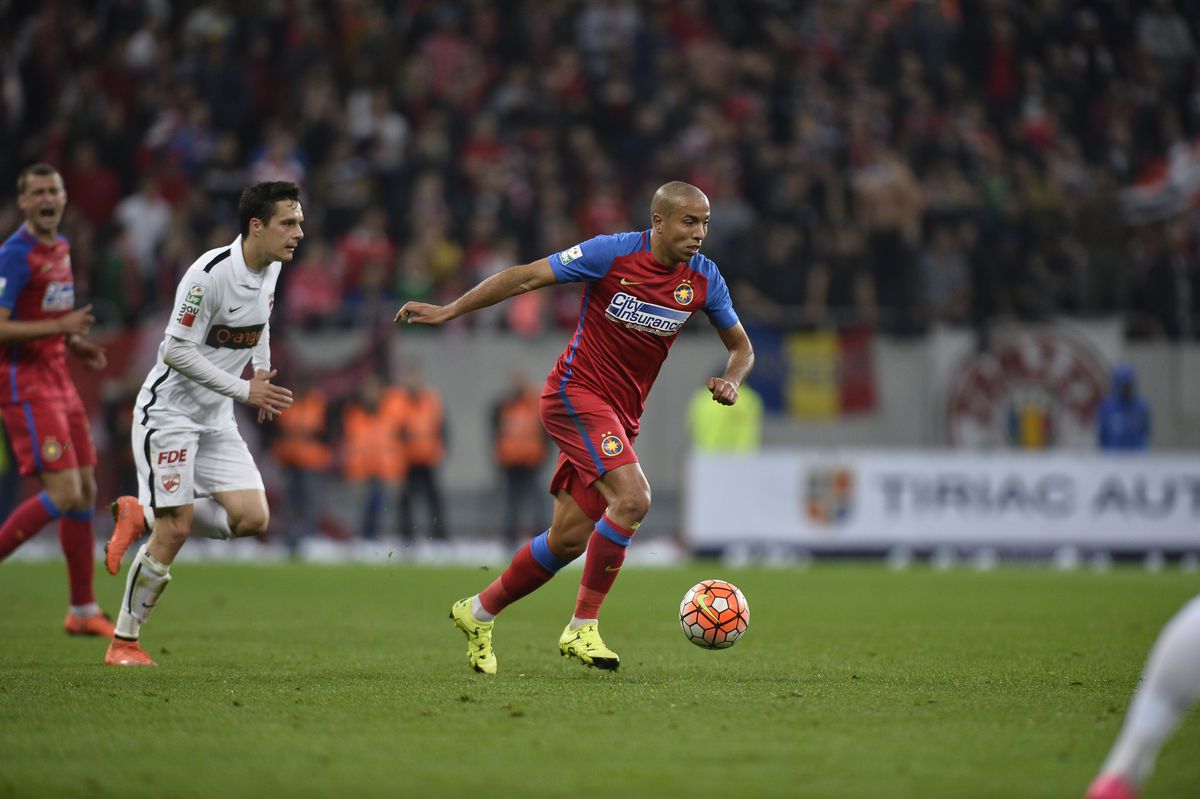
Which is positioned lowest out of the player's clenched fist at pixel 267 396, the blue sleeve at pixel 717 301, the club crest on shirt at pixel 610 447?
the club crest on shirt at pixel 610 447

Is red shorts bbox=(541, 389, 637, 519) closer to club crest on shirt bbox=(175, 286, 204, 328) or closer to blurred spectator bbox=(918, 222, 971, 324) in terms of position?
club crest on shirt bbox=(175, 286, 204, 328)

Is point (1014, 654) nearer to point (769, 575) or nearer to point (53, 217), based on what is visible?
point (53, 217)

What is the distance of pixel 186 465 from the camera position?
863 centimetres

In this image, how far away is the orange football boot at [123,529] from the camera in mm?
8570

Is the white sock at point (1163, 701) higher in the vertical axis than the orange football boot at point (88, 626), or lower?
higher

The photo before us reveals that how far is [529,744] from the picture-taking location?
5805 mm

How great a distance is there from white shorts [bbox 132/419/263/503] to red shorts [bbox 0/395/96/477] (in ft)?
4.55

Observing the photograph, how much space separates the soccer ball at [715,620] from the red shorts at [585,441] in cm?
73

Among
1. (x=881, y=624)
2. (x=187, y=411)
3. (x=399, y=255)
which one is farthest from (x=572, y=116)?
(x=187, y=411)

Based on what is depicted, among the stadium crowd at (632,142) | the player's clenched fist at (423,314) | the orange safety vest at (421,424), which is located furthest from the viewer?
the stadium crowd at (632,142)

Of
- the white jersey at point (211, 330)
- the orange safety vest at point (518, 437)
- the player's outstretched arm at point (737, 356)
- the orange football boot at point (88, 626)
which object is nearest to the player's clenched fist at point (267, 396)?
the white jersey at point (211, 330)

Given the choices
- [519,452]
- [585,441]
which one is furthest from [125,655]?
[519,452]

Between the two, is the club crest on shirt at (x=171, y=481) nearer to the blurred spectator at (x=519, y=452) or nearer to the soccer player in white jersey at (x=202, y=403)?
the soccer player in white jersey at (x=202, y=403)

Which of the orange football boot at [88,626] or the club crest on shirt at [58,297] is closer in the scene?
the club crest on shirt at [58,297]
